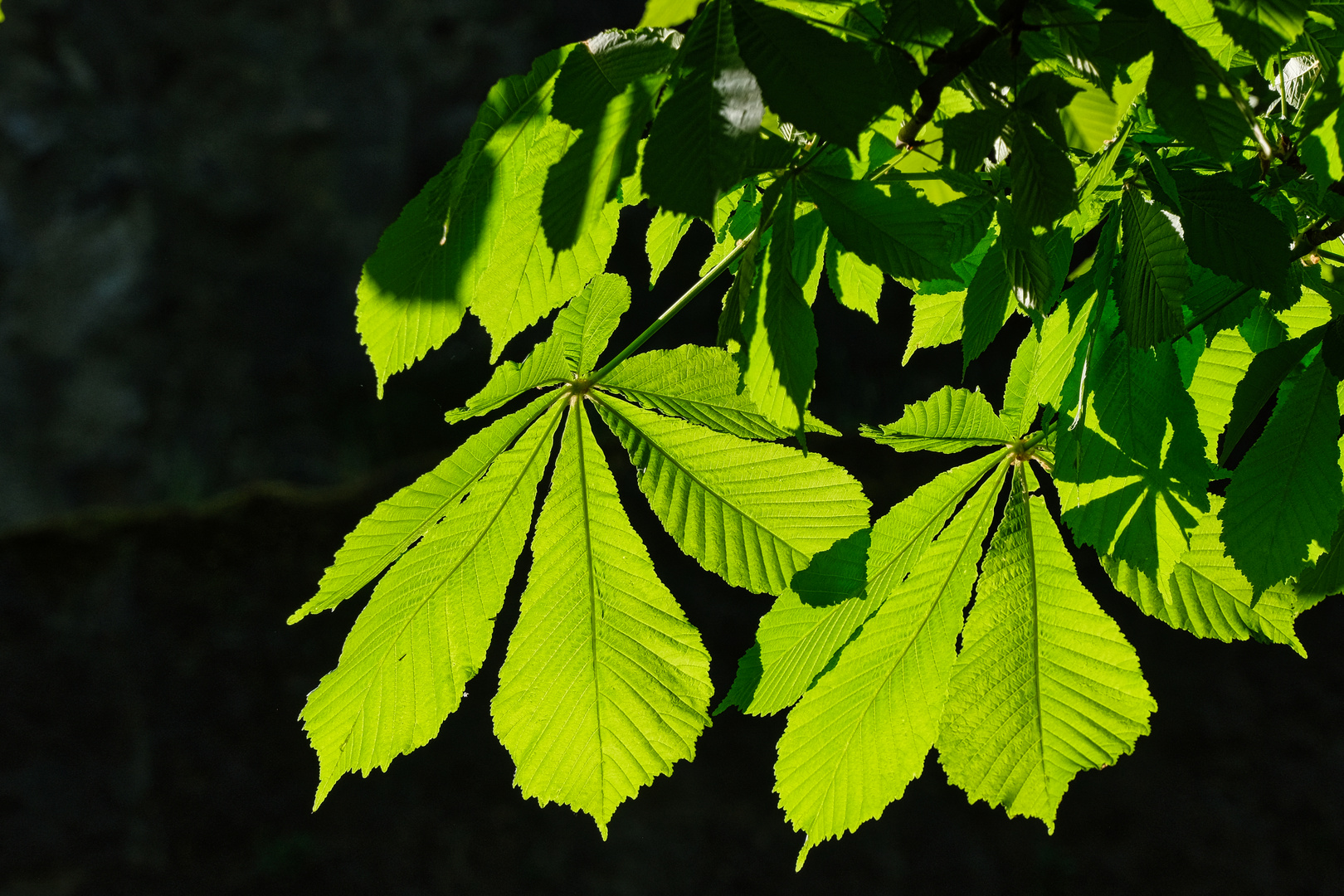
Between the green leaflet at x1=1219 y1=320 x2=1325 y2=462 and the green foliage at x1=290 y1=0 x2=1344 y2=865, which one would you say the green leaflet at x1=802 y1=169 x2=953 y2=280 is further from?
the green leaflet at x1=1219 y1=320 x2=1325 y2=462

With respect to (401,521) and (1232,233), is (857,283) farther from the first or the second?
(401,521)

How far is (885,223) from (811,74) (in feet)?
0.36

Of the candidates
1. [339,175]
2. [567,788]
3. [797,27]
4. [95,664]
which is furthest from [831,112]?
[339,175]

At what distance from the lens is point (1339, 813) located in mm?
3475

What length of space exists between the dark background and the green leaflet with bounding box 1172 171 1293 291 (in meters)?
2.91

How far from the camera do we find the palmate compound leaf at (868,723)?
20.1 inches

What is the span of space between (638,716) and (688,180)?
299mm

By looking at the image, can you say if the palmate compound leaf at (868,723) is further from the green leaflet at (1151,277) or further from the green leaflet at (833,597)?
the green leaflet at (1151,277)

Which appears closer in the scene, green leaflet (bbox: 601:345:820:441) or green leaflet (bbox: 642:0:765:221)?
green leaflet (bbox: 642:0:765:221)

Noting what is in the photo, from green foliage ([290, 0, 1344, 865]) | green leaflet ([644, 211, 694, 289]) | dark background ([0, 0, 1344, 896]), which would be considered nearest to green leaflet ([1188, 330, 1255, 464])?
green foliage ([290, 0, 1344, 865])

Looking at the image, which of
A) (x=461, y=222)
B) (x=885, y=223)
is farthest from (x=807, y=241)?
(x=461, y=222)

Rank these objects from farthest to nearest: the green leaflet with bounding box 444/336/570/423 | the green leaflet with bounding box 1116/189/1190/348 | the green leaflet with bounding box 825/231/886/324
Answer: the green leaflet with bounding box 825/231/886/324
the green leaflet with bounding box 444/336/570/423
the green leaflet with bounding box 1116/189/1190/348

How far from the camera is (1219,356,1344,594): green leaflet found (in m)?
0.49

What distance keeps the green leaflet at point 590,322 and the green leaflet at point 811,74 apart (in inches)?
8.9
